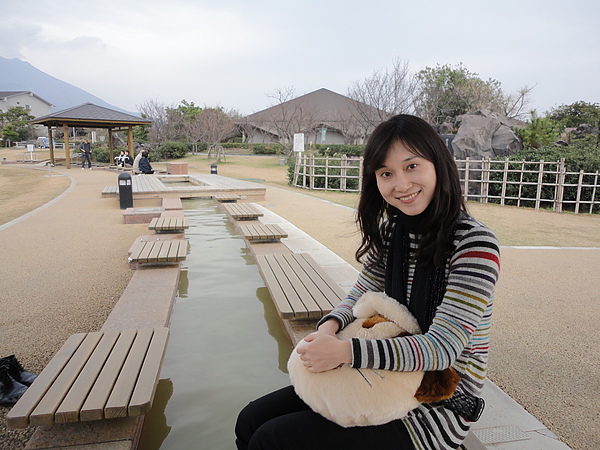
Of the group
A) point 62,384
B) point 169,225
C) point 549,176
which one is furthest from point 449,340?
point 549,176

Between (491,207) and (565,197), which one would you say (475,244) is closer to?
(491,207)

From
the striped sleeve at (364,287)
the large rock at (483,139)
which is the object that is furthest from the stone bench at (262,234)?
the large rock at (483,139)

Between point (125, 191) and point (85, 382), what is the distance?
8.16m

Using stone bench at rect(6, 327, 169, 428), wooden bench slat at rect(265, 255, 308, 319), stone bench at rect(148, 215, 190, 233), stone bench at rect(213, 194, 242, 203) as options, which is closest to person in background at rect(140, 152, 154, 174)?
stone bench at rect(213, 194, 242, 203)

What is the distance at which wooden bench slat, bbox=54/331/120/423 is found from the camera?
6.10 ft

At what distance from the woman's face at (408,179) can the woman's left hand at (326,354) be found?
0.54 metres

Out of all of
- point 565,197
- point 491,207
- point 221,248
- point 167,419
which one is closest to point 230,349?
point 167,419

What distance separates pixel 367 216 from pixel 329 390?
29.6 inches

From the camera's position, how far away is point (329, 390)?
1392 mm

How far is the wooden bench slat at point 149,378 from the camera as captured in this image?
6.27 feet

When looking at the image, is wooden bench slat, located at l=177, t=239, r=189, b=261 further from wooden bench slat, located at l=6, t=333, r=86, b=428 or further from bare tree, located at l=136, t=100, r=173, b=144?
bare tree, located at l=136, t=100, r=173, b=144

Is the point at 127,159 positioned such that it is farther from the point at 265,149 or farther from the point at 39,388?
the point at 39,388

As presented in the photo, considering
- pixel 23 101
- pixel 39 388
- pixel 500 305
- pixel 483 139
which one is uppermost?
pixel 23 101

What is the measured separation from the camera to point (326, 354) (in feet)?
4.58
